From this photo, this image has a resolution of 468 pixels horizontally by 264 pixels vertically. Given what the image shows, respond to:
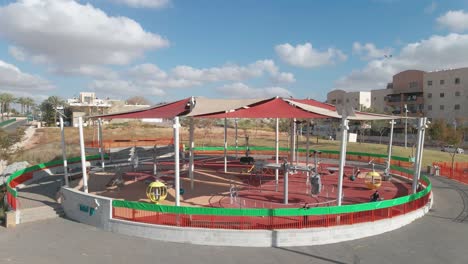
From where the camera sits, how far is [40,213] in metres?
15.2

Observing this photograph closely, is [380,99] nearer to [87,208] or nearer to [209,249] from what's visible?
[209,249]

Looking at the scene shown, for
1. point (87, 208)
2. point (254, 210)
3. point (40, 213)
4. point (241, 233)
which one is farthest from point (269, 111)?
point (40, 213)

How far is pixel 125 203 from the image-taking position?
13.0 m

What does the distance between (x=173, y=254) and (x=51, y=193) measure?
39.7ft

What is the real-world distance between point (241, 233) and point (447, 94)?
244 ft

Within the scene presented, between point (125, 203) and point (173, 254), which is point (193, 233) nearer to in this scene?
point (173, 254)

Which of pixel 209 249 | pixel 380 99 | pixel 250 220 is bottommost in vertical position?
pixel 209 249

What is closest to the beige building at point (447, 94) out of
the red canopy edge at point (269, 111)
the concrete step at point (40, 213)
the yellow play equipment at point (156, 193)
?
the red canopy edge at point (269, 111)

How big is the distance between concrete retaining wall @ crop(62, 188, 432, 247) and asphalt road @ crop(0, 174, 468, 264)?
0.26 metres

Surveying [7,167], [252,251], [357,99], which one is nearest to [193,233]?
[252,251]

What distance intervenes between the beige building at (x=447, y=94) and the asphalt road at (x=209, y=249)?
6240 centimetres

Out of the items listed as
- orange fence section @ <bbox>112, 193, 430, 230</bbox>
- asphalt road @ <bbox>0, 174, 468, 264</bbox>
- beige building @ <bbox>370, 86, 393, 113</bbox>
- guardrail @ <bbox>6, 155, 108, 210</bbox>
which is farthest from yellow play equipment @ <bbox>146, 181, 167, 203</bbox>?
beige building @ <bbox>370, 86, 393, 113</bbox>

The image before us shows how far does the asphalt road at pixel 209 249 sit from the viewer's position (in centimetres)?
1061

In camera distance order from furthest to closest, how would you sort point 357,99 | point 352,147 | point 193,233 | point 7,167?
point 357,99, point 352,147, point 7,167, point 193,233
